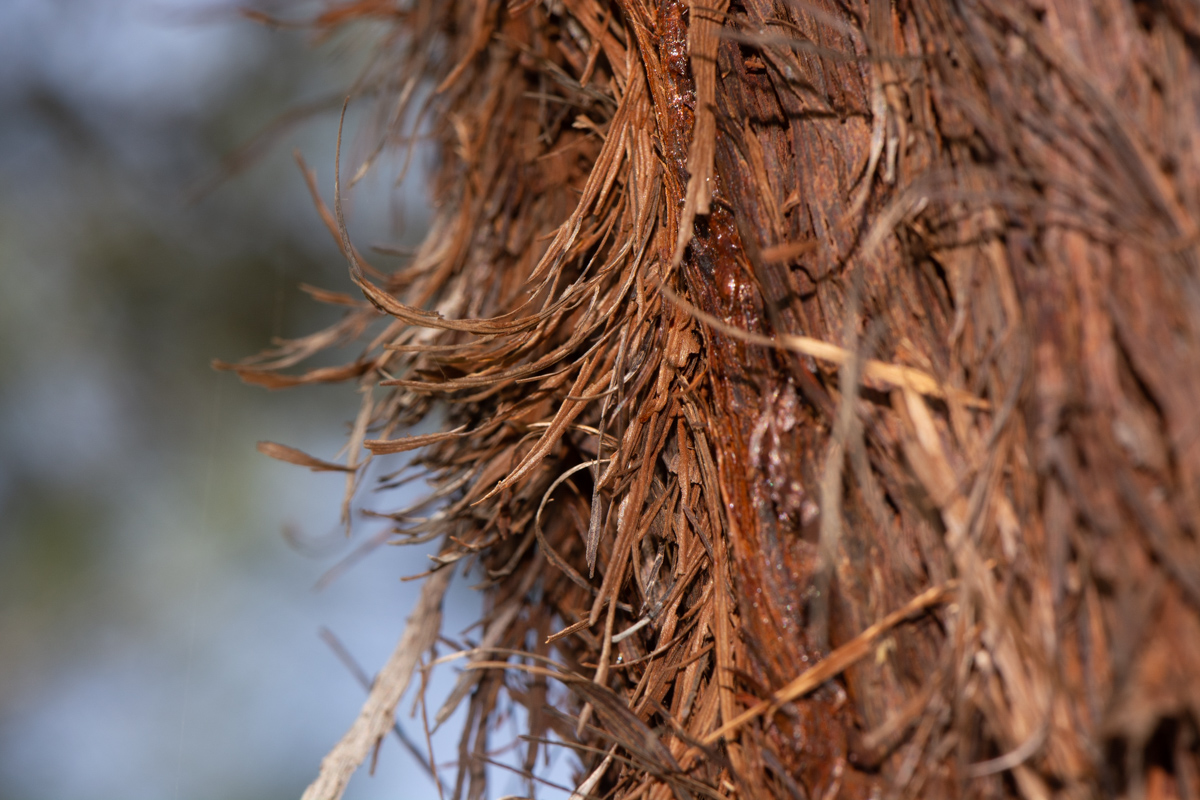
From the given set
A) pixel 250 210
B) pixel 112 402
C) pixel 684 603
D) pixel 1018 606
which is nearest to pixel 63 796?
pixel 112 402

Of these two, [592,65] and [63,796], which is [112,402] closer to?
[63,796]

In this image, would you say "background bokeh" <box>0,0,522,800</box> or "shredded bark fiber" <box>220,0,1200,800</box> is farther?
"background bokeh" <box>0,0,522,800</box>

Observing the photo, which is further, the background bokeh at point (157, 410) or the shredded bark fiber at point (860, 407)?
the background bokeh at point (157, 410)

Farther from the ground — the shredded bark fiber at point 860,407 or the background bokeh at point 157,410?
the background bokeh at point 157,410

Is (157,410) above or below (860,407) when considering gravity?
above

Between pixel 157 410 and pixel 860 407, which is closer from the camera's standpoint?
pixel 860 407
